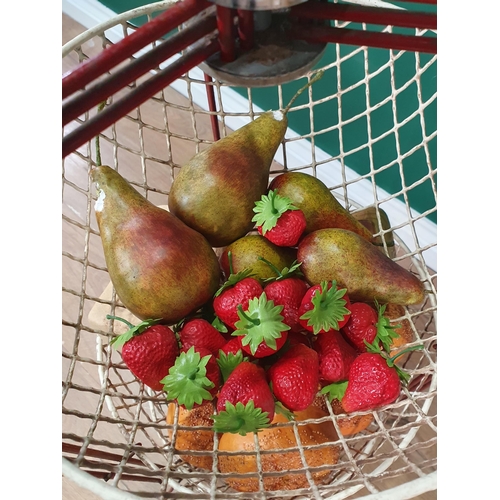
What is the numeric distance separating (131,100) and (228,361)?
1.06 feet

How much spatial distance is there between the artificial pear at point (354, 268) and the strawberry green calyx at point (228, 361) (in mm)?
137

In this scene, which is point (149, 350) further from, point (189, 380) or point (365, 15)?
point (365, 15)

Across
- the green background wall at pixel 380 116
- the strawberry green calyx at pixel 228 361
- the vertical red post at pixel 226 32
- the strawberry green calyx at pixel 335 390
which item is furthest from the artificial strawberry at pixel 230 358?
the green background wall at pixel 380 116

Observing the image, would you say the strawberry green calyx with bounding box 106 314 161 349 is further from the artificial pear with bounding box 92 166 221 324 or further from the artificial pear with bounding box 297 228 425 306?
the artificial pear with bounding box 297 228 425 306

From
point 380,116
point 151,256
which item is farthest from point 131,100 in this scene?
point 380,116

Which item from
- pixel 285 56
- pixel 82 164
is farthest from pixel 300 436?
pixel 82 164

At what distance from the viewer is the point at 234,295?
23.3 inches

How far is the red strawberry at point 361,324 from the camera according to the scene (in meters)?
0.61

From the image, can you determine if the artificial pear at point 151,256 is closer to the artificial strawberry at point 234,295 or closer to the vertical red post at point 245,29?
the artificial strawberry at point 234,295

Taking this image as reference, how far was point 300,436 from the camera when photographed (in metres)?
0.59

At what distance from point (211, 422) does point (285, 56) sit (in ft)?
1.37

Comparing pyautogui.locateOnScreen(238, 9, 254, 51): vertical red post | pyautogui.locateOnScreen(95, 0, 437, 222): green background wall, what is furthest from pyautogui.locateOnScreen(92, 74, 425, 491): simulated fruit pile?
pyautogui.locateOnScreen(95, 0, 437, 222): green background wall

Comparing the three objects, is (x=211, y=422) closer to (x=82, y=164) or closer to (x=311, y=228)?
(x=311, y=228)
